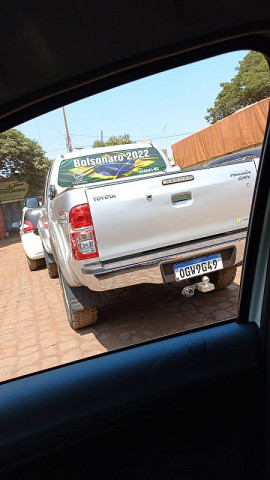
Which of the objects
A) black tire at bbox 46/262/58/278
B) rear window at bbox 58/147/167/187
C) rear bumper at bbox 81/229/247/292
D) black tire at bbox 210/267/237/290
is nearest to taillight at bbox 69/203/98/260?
rear bumper at bbox 81/229/247/292

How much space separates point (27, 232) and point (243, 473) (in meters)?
6.59

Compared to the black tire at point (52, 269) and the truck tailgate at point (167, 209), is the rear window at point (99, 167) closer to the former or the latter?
the truck tailgate at point (167, 209)

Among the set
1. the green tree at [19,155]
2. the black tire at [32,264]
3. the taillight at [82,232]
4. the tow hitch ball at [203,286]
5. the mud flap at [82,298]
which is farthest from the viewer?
the black tire at [32,264]

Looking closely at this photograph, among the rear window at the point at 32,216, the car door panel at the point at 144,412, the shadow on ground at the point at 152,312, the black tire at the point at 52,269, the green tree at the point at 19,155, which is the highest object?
the green tree at the point at 19,155

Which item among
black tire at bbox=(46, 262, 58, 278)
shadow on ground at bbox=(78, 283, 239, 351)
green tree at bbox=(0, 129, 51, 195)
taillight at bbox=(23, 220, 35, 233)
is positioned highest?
green tree at bbox=(0, 129, 51, 195)

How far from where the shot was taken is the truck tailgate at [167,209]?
10.1 feet

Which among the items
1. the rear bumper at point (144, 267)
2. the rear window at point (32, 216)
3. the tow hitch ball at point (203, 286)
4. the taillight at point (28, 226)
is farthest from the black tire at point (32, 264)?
the tow hitch ball at point (203, 286)

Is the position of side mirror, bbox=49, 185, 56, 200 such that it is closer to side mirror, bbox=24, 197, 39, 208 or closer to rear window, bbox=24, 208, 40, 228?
side mirror, bbox=24, 197, 39, 208

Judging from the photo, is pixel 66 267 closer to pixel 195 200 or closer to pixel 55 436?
pixel 195 200

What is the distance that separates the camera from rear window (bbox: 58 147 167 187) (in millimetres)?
4770

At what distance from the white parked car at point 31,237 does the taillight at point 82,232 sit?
4.30 m

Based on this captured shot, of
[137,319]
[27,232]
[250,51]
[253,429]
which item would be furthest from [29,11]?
[27,232]

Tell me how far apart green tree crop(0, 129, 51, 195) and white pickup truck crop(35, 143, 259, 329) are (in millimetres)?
315

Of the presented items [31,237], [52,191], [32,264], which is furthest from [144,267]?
[32,264]
